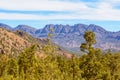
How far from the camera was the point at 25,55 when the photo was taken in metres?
95.6

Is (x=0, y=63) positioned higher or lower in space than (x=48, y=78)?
lower

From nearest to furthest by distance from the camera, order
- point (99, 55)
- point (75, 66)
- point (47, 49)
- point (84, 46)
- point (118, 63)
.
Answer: point (47, 49) → point (84, 46) → point (75, 66) → point (99, 55) → point (118, 63)

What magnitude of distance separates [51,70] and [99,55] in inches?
2792

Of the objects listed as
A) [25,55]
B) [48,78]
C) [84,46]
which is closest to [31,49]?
[25,55]

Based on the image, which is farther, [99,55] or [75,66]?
[99,55]

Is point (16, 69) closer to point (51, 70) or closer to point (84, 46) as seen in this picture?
point (84, 46)

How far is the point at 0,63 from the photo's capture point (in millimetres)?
113500

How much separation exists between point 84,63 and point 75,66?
6.81 m

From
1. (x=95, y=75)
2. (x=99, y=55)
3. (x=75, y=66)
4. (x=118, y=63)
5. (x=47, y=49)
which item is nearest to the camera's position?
(x=47, y=49)

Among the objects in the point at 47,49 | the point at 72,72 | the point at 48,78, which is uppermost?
the point at 47,49

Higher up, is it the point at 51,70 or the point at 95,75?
the point at 51,70

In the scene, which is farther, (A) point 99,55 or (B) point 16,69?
A: (A) point 99,55

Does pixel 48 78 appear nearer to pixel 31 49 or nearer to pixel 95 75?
pixel 95 75

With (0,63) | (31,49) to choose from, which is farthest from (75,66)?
(0,63)
